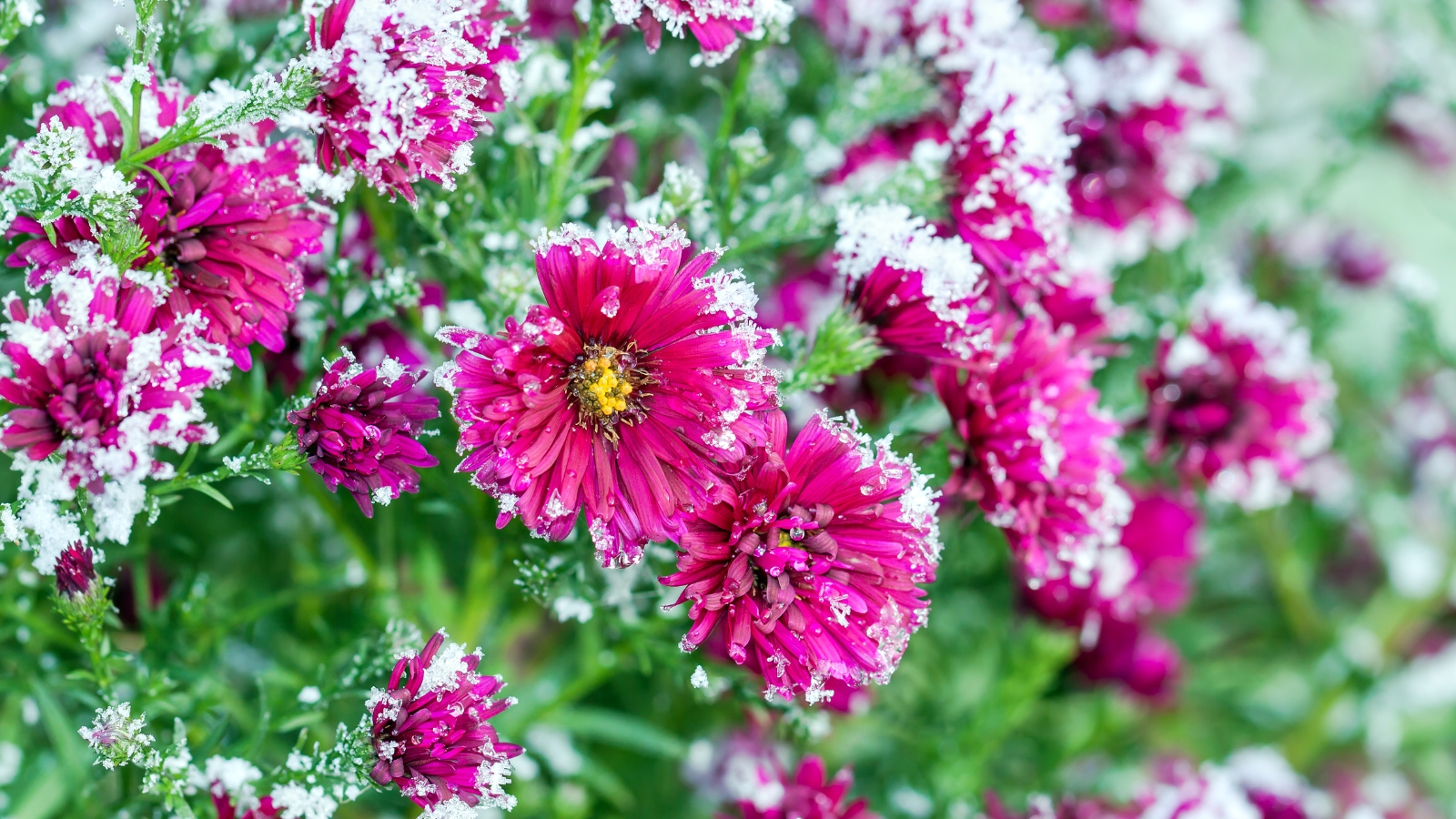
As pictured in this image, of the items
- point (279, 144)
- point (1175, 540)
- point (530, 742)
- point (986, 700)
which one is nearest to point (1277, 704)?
point (1175, 540)

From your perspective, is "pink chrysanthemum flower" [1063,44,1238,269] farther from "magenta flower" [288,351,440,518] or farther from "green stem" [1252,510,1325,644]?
"magenta flower" [288,351,440,518]

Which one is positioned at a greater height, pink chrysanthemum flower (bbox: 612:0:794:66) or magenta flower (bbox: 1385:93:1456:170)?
magenta flower (bbox: 1385:93:1456:170)

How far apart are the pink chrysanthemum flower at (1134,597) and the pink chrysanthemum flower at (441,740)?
0.48m

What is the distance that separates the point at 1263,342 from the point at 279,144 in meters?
0.69

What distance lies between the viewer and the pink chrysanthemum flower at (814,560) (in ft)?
1.65

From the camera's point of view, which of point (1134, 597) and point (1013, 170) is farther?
point (1134, 597)

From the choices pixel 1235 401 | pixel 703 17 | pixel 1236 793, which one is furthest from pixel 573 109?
pixel 1236 793

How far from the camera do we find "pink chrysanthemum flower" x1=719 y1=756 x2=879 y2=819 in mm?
638

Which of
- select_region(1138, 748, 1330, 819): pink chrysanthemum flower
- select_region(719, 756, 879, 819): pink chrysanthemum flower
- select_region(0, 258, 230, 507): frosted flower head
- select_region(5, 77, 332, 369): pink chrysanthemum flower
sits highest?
select_region(5, 77, 332, 369): pink chrysanthemum flower

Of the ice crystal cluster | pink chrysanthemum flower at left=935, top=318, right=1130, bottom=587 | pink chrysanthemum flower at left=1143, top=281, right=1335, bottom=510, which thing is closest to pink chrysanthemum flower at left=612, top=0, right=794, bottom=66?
the ice crystal cluster

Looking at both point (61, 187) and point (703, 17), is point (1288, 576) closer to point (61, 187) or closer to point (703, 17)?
point (703, 17)

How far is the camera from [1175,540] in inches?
36.5

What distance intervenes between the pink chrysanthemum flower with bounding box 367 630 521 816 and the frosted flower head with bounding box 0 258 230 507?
0.16 metres

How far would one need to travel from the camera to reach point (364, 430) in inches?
19.2
